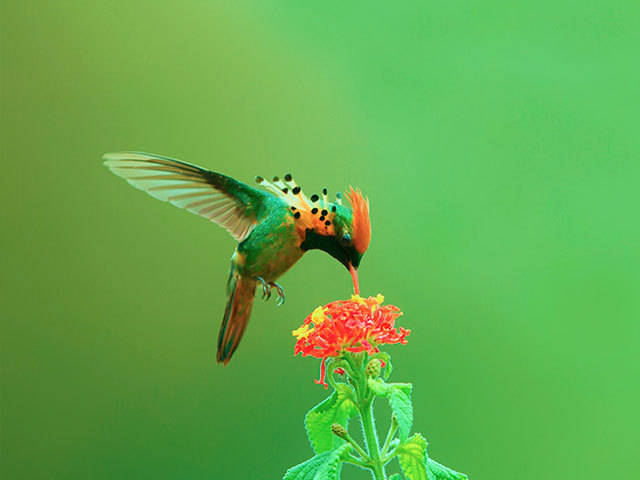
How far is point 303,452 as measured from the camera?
1.80 metres

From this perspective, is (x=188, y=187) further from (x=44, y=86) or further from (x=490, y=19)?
(x=490, y=19)

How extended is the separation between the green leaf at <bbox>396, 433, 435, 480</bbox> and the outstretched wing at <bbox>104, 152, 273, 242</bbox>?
1.80ft

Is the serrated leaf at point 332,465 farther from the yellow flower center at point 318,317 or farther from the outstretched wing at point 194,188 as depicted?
the outstretched wing at point 194,188

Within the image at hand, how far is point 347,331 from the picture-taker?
81 cm

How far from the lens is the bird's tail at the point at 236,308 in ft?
4.01

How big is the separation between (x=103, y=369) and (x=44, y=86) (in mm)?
843

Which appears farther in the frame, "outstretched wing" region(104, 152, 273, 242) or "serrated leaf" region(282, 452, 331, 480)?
"outstretched wing" region(104, 152, 273, 242)

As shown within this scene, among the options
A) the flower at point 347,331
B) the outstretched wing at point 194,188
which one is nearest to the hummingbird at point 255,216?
the outstretched wing at point 194,188

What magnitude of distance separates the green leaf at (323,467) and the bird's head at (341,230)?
40 centimetres

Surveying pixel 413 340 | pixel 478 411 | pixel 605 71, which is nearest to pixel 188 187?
pixel 413 340

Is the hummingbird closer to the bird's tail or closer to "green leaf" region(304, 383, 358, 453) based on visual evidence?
the bird's tail

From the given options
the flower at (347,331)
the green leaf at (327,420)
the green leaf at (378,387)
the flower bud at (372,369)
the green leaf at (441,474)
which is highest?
the flower at (347,331)

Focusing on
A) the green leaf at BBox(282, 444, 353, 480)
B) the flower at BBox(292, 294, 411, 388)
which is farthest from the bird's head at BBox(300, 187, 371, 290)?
the green leaf at BBox(282, 444, 353, 480)

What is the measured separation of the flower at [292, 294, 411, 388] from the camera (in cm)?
81
